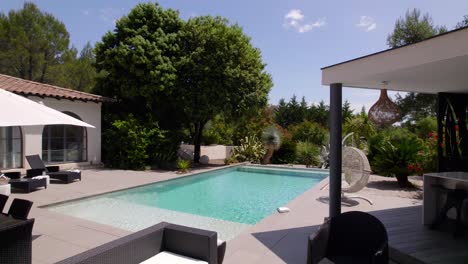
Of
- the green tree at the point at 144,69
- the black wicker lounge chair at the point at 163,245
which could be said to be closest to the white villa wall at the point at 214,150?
the green tree at the point at 144,69

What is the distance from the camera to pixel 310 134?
21.5m

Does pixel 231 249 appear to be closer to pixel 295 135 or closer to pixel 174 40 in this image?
pixel 174 40

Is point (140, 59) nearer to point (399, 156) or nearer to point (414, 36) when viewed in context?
point (399, 156)

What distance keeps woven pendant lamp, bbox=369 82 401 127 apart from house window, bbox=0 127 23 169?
572 inches

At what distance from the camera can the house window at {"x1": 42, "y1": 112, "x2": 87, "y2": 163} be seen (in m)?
15.6

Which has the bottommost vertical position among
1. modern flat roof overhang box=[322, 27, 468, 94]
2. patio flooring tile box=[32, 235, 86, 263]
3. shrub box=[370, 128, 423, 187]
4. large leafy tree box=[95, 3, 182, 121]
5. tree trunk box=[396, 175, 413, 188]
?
patio flooring tile box=[32, 235, 86, 263]

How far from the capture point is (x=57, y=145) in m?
16.1

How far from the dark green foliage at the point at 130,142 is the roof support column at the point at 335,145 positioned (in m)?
12.3

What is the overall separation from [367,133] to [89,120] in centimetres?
1556

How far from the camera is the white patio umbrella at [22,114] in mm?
5459

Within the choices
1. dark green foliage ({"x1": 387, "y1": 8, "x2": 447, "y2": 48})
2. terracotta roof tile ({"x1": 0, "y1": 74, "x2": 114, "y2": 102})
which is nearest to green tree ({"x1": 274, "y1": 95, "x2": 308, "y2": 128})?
dark green foliage ({"x1": 387, "y1": 8, "x2": 447, "y2": 48})

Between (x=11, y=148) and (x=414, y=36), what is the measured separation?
86.9 ft

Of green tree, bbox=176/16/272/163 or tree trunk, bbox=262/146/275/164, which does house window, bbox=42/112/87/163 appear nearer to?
green tree, bbox=176/16/272/163

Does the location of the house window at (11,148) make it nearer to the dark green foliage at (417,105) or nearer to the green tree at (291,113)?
the green tree at (291,113)
